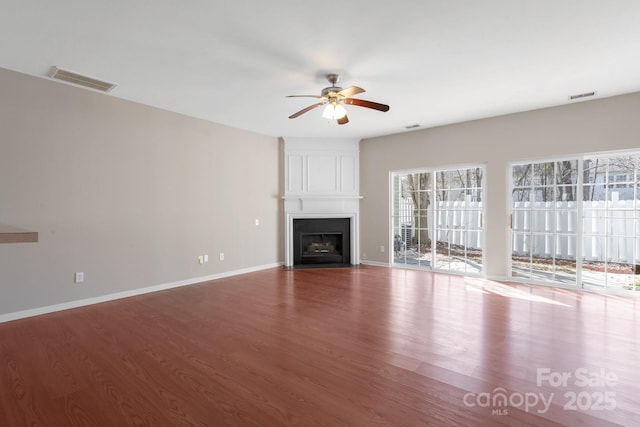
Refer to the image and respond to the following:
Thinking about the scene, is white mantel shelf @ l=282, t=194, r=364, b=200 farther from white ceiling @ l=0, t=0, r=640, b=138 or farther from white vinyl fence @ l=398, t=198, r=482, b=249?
white ceiling @ l=0, t=0, r=640, b=138

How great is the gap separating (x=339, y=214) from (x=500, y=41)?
4235mm

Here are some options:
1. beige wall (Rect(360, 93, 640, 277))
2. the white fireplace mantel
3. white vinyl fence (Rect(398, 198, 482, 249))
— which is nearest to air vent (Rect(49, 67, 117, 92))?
the white fireplace mantel

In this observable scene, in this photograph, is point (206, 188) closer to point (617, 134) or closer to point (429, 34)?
point (429, 34)

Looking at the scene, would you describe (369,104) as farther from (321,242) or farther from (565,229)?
(321,242)

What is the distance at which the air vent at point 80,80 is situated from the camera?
3346 mm

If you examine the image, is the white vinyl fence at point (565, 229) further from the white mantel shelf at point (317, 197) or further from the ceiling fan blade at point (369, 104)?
the ceiling fan blade at point (369, 104)

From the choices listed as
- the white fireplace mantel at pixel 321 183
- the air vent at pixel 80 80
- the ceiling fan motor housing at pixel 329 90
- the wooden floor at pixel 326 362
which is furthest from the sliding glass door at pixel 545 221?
the air vent at pixel 80 80

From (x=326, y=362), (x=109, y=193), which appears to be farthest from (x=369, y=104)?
(x=109, y=193)

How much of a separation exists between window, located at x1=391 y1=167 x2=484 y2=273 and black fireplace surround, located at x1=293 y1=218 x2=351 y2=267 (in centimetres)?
107

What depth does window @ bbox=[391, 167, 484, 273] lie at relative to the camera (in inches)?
214

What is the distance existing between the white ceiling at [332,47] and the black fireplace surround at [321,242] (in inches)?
114

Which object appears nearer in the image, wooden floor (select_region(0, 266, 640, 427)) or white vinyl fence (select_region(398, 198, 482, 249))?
wooden floor (select_region(0, 266, 640, 427))

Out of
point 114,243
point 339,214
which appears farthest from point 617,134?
point 114,243

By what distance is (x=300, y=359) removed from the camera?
2.42 m
